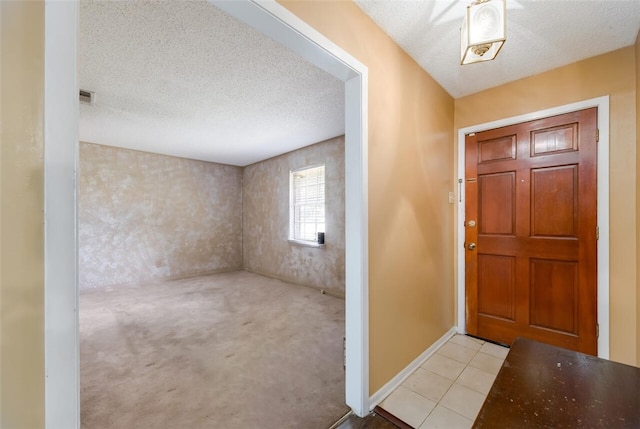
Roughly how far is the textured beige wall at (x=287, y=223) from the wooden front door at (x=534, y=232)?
1954mm

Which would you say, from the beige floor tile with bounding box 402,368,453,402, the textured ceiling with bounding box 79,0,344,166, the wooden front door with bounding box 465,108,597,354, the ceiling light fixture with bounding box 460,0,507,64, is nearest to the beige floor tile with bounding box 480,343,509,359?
the wooden front door with bounding box 465,108,597,354

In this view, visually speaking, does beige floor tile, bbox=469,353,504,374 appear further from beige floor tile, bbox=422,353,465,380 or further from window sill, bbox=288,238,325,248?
window sill, bbox=288,238,325,248

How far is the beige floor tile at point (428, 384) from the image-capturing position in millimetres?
1768

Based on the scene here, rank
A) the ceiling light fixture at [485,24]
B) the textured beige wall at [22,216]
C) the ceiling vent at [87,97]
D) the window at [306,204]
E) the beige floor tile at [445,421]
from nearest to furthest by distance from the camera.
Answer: the textured beige wall at [22,216] < the ceiling light fixture at [485,24] < the beige floor tile at [445,421] < the ceiling vent at [87,97] < the window at [306,204]

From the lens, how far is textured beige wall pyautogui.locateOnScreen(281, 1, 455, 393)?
1623 mm

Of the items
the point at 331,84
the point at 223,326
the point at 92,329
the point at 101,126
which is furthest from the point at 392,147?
the point at 101,126

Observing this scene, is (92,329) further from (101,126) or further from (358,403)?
(358,403)

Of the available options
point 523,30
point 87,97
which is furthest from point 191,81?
point 523,30

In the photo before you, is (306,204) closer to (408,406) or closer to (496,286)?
(496,286)

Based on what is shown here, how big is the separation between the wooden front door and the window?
8.05 ft

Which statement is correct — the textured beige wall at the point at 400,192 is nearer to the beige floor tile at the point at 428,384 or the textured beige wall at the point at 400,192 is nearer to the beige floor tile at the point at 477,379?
the beige floor tile at the point at 428,384

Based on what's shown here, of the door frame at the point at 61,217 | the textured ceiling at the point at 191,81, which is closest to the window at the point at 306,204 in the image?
the textured ceiling at the point at 191,81

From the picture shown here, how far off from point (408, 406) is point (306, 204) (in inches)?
140

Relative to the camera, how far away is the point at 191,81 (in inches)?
91.6
